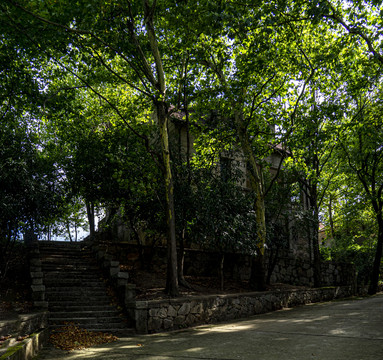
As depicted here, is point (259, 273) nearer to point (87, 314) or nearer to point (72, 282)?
point (87, 314)

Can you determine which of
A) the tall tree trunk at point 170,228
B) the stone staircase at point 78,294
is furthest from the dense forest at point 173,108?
the stone staircase at point 78,294

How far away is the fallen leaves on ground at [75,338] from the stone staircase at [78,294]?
0.26 m

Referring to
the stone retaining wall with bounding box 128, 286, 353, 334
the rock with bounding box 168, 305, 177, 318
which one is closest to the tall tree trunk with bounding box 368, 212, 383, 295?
the stone retaining wall with bounding box 128, 286, 353, 334

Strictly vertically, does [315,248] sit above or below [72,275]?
above

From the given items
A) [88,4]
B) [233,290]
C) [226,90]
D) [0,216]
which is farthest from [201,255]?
[88,4]

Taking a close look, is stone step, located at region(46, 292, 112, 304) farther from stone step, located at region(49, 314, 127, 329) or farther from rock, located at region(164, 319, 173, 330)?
rock, located at region(164, 319, 173, 330)

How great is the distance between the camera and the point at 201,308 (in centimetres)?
1016

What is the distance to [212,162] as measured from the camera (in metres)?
13.6

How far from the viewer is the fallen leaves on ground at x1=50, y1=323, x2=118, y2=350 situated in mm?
7313

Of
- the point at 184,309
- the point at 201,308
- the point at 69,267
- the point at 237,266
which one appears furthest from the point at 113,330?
the point at 237,266

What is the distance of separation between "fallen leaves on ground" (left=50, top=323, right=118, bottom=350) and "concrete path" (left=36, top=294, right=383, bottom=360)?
376 millimetres

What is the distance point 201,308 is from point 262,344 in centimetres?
417

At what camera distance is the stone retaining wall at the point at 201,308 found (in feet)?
29.4

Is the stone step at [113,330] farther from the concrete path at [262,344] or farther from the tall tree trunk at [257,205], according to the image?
the tall tree trunk at [257,205]
